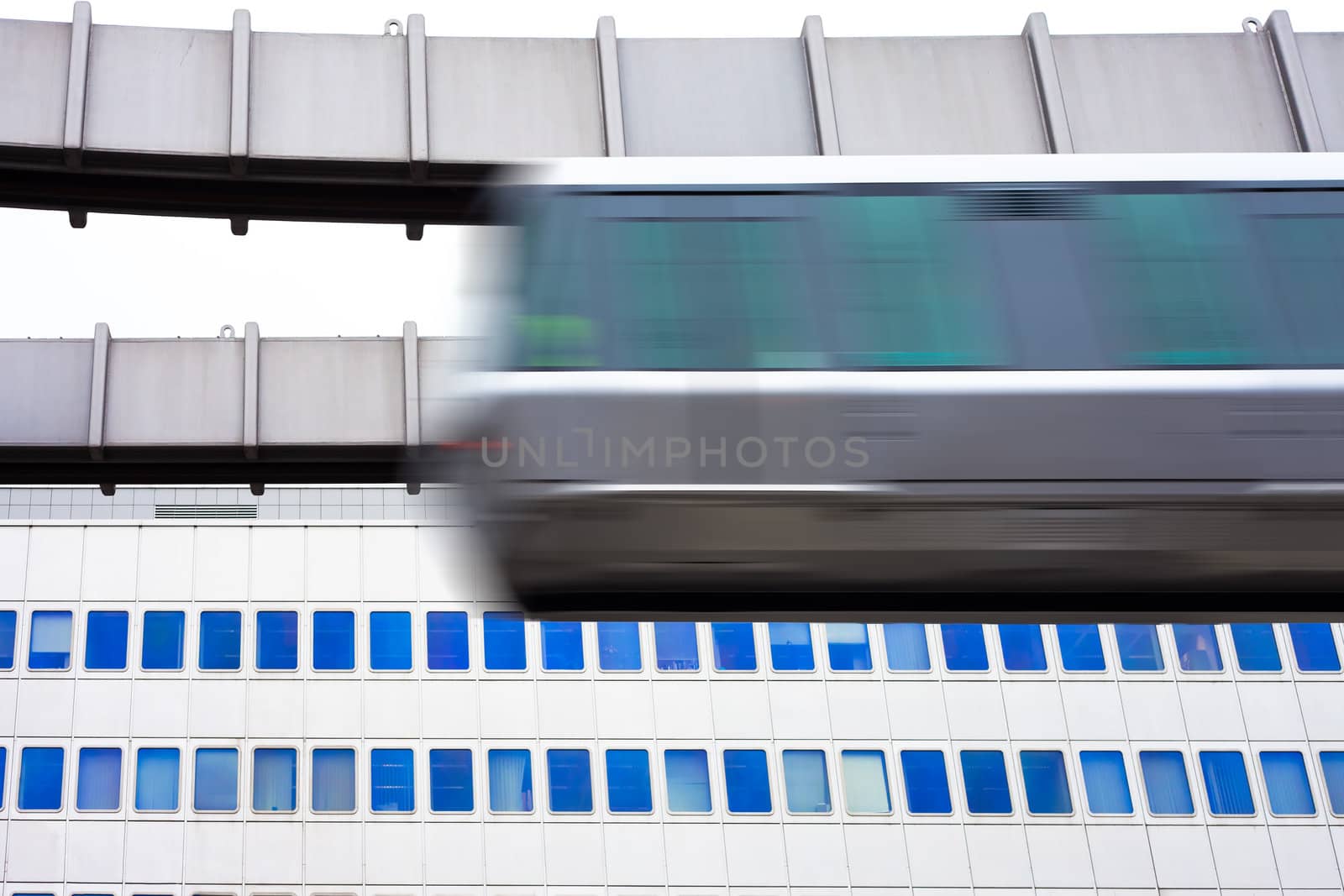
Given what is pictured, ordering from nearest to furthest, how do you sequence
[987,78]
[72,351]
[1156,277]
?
[1156,277] → [987,78] → [72,351]

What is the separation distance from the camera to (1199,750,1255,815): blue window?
36.7 m

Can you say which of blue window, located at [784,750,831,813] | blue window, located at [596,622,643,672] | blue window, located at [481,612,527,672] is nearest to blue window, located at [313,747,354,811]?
blue window, located at [481,612,527,672]

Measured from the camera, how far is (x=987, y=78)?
37.5ft

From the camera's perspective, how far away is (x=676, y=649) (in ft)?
122

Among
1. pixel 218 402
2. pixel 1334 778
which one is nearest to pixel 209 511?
pixel 1334 778

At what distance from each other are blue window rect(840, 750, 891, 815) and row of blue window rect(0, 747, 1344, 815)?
29mm

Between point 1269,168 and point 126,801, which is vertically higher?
point 126,801

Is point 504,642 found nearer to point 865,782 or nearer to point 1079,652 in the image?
point 865,782

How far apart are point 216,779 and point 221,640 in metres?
3.33

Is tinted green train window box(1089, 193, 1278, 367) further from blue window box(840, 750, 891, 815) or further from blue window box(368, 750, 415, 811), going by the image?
blue window box(368, 750, 415, 811)

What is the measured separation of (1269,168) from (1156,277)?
1.22 m

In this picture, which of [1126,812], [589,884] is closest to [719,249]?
[589,884]

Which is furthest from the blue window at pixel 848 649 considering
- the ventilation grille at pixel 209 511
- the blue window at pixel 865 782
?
the ventilation grille at pixel 209 511

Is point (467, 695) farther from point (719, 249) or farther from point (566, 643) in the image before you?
point (719, 249)
